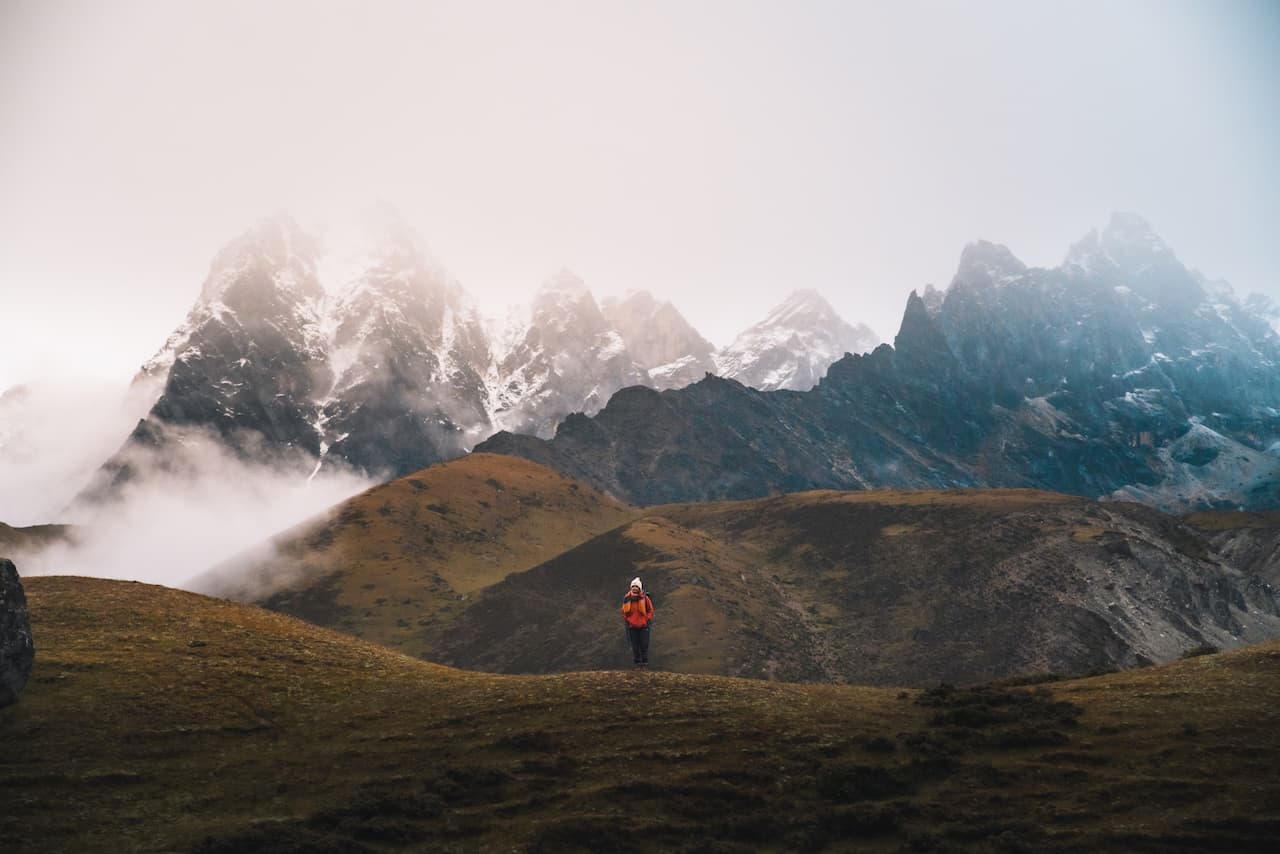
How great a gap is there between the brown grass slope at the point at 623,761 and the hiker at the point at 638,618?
215 cm

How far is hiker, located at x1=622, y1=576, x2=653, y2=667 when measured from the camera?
5841cm

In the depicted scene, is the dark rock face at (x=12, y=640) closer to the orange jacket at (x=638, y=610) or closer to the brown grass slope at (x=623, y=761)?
the brown grass slope at (x=623, y=761)

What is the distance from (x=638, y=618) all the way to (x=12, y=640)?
3419 cm

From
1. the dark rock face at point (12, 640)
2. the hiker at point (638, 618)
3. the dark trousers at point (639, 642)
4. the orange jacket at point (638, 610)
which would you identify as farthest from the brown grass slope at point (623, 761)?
the orange jacket at point (638, 610)

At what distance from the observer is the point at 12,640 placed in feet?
161

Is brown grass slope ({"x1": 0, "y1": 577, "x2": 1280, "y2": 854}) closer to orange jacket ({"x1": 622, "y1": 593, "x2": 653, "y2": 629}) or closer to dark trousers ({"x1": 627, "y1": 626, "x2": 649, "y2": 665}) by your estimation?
dark trousers ({"x1": 627, "y1": 626, "x2": 649, "y2": 665})

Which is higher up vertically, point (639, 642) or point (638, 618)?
point (638, 618)

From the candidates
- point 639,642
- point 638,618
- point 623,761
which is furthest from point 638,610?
point 623,761

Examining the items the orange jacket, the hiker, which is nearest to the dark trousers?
the hiker

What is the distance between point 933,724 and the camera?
4703cm

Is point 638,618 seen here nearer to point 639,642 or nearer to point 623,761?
point 639,642

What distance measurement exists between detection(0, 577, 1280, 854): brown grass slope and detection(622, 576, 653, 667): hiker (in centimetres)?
215

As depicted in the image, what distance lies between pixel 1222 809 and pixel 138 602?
70.3 m

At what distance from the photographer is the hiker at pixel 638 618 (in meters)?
58.4
